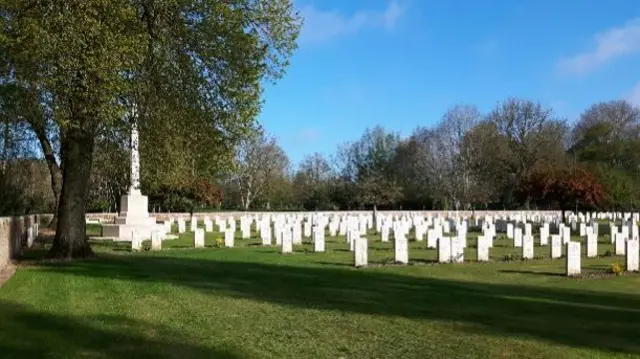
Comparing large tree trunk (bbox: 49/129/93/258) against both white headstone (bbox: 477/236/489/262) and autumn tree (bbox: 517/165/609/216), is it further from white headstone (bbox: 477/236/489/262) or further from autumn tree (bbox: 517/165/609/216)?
autumn tree (bbox: 517/165/609/216)

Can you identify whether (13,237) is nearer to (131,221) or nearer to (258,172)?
(131,221)

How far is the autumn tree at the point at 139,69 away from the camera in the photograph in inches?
568

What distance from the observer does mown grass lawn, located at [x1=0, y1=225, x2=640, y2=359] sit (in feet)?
26.0

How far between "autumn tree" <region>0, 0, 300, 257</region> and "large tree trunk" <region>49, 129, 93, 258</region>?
0.09 ft

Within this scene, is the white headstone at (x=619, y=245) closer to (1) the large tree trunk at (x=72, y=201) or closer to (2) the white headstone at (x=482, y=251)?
(2) the white headstone at (x=482, y=251)

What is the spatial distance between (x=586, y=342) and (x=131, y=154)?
48.5ft

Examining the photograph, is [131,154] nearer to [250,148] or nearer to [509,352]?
[509,352]

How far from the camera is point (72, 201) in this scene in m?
18.2

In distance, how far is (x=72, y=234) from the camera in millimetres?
18297

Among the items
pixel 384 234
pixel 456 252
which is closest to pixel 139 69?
pixel 456 252

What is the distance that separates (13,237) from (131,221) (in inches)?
404

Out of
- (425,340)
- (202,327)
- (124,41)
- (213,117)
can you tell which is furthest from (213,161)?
(425,340)

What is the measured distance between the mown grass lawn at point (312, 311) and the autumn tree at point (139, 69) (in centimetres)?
335

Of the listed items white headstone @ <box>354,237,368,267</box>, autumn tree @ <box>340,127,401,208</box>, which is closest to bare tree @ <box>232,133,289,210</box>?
autumn tree @ <box>340,127,401,208</box>
